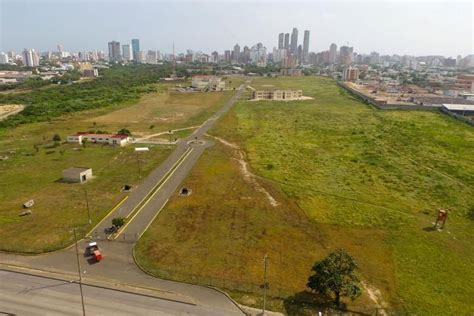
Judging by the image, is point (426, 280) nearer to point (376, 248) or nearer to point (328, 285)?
point (376, 248)

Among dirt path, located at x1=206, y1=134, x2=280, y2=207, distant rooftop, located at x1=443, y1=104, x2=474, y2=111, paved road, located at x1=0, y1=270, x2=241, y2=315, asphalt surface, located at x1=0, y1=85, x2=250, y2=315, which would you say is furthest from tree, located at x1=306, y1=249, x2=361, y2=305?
distant rooftop, located at x1=443, y1=104, x2=474, y2=111

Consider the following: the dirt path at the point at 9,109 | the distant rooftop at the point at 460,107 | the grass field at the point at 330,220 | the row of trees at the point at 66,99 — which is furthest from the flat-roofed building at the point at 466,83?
the dirt path at the point at 9,109

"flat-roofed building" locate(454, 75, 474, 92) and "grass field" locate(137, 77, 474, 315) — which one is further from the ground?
"flat-roofed building" locate(454, 75, 474, 92)

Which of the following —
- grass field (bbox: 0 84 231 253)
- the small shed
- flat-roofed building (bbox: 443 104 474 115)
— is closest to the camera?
grass field (bbox: 0 84 231 253)

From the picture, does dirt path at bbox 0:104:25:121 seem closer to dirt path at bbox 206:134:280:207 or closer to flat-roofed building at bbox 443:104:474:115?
dirt path at bbox 206:134:280:207

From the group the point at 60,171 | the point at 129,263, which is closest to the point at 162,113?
the point at 60,171

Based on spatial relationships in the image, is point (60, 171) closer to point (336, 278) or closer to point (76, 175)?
point (76, 175)

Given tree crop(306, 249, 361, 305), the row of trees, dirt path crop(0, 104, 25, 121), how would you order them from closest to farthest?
1. tree crop(306, 249, 361, 305)
2. the row of trees
3. dirt path crop(0, 104, 25, 121)

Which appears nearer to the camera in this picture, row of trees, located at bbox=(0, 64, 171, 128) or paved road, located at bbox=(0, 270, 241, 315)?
paved road, located at bbox=(0, 270, 241, 315)
